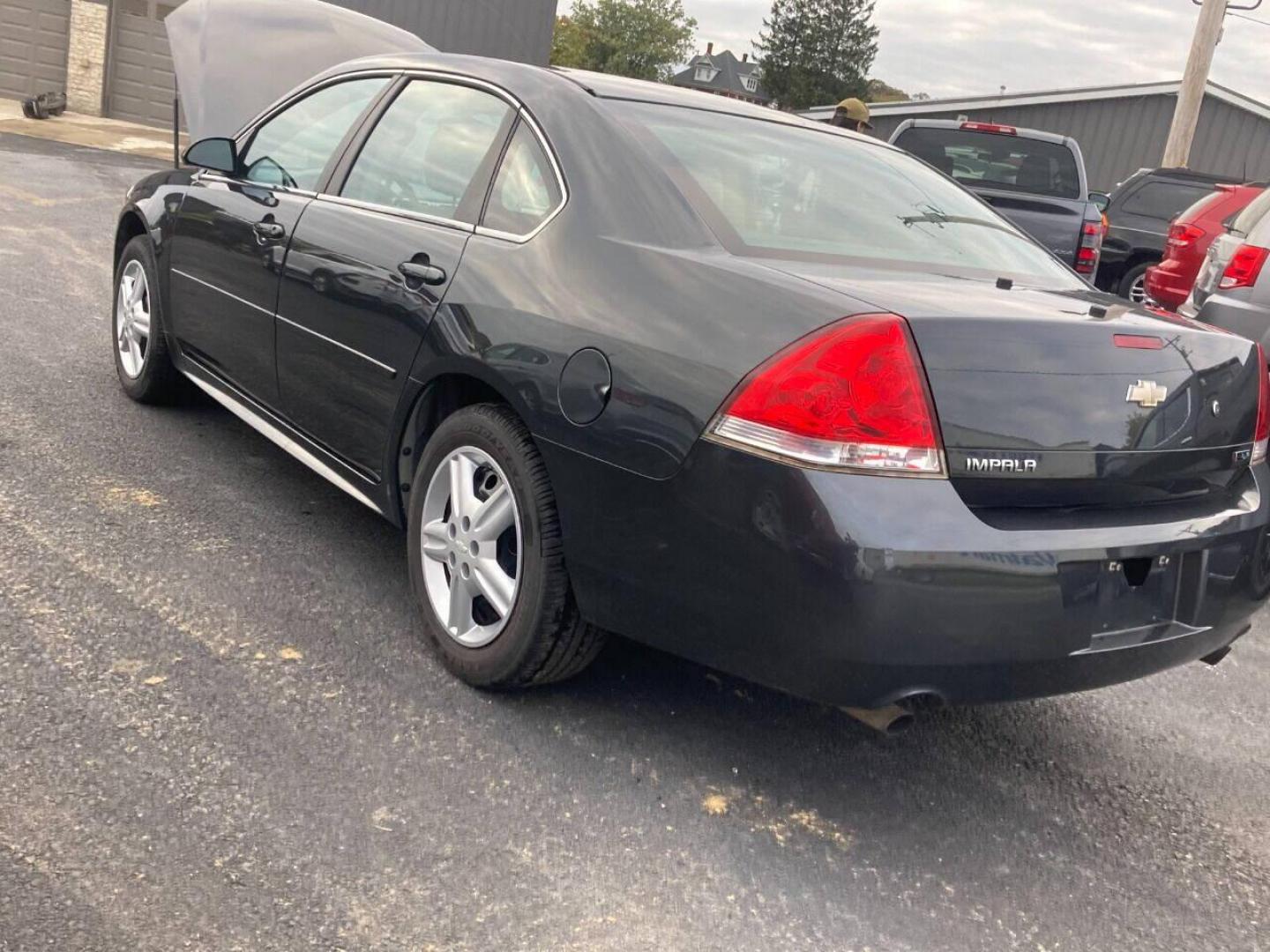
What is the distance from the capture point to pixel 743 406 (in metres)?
2.49

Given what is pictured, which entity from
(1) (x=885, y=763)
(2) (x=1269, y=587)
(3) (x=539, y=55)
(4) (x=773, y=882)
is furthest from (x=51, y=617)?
(3) (x=539, y=55)

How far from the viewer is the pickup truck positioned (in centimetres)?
954

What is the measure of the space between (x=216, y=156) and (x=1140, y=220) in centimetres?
1153

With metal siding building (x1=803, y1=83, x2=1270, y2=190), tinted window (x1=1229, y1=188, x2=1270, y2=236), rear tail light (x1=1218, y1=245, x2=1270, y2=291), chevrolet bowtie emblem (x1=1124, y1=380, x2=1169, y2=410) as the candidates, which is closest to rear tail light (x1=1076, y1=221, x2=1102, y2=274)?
tinted window (x1=1229, y1=188, x2=1270, y2=236)

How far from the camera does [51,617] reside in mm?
3217

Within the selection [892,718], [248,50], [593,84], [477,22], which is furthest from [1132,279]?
[477,22]

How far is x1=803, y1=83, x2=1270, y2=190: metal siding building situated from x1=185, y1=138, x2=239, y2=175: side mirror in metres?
28.0

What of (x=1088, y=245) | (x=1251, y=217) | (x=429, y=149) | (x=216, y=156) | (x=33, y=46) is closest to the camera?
(x=429, y=149)

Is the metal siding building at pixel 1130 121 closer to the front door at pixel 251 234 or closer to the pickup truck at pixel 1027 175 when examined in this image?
the pickup truck at pixel 1027 175

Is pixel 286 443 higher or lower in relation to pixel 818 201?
lower

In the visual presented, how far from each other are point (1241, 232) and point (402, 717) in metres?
4.85

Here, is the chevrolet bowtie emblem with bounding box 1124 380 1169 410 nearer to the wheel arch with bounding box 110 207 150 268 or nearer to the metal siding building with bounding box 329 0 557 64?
the wheel arch with bounding box 110 207 150 268

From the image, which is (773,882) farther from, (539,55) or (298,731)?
(539,55)

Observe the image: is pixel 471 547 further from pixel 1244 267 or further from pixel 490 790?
pixel 1244 267
